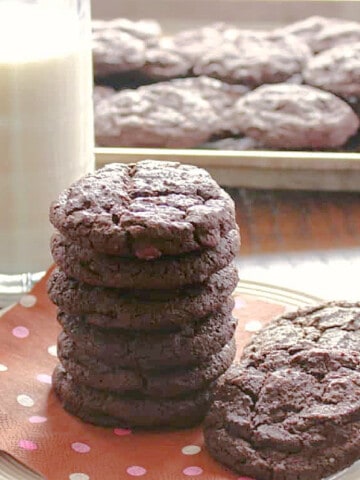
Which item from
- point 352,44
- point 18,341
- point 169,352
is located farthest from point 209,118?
point 169,352

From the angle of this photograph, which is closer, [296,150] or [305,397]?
[305,397]

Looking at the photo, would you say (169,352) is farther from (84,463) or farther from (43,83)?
(43,83)

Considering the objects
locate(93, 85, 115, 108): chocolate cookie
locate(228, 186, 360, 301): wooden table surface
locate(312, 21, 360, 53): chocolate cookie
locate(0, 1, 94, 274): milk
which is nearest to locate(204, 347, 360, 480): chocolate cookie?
locate(228, 186, 360, 301): wooden table surface

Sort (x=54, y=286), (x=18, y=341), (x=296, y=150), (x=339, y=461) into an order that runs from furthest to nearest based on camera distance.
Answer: (x=296, y=150) → (x=18, y=341) → (x=54, y=286) → (x=339, y=461)

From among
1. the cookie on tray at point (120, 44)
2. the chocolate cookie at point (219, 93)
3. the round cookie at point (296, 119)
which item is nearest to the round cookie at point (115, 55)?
the cookie on tray at point (120, 44)

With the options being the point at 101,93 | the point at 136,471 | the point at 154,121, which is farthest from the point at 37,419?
the point at 101,93

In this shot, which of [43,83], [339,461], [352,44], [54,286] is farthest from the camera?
[352,44]
